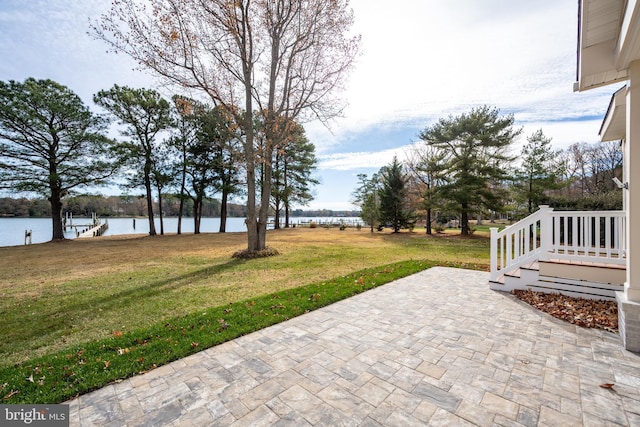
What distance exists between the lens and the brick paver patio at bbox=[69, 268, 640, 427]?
1.90m

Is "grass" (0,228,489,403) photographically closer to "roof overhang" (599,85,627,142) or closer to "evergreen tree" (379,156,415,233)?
"roof overhang" (599,85,627,142)

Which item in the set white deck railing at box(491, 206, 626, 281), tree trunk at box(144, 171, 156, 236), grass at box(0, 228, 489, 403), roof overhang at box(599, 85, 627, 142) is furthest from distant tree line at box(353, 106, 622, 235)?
tree trunk at box(144, 171, 156, 236)

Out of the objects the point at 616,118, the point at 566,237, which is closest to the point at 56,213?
the point at 566,237

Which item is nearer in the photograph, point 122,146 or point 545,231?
point 545,231

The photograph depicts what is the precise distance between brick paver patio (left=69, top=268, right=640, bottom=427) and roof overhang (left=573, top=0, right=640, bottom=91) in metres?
3.42

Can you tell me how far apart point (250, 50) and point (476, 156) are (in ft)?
51.4

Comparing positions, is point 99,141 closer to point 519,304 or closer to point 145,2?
point 145,2

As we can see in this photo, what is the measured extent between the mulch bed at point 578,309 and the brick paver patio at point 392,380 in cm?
28

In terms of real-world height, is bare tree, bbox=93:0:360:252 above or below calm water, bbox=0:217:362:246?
above

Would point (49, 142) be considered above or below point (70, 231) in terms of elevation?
above

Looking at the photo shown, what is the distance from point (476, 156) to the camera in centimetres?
1742

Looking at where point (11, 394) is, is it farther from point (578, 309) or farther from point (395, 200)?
point (395, 200)

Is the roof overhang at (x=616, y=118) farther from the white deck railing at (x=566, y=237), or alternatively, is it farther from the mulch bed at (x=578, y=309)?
the mulch bed at (x=578, y=309)

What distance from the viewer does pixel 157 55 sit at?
28.3 feet
